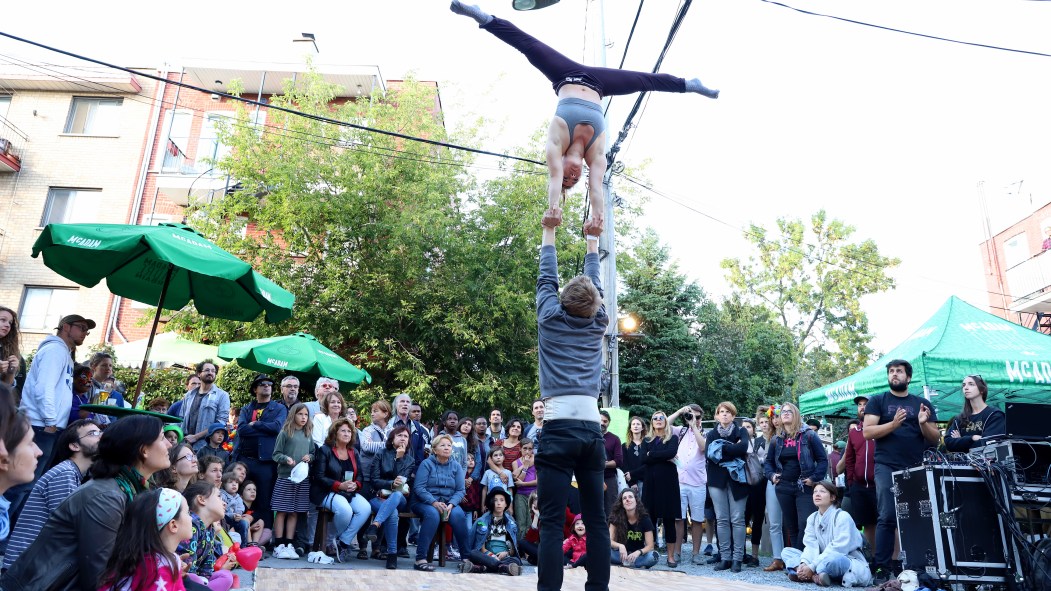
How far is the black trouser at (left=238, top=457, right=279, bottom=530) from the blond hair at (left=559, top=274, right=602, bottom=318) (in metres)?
4.72

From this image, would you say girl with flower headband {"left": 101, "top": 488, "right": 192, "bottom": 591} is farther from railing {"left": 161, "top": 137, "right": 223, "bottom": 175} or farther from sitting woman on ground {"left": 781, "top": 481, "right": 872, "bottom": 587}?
railing {"left": 161, "top": 137, "right": 223, "bottom": 175}

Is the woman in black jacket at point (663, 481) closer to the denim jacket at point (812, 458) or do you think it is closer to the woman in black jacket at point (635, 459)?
the woman in black jacket at point (635, 459)

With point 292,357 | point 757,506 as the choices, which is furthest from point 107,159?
point 757,506

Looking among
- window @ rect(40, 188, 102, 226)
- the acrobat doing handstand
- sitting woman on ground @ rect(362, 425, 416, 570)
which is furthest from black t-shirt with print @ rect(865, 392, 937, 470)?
window @ rect(40, 188, 102, 226)

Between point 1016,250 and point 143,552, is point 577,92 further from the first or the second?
point 1016,250

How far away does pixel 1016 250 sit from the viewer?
23844 millimetres

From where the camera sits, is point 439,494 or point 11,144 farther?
point 11,144

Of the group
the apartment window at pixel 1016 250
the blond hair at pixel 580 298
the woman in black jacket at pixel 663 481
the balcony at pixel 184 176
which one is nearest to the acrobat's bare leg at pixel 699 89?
the blond hair at pixel 580 298

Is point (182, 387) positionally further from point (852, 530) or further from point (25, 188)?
point (852, 530)

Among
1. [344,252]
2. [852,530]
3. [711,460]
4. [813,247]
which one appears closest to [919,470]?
[852,530]

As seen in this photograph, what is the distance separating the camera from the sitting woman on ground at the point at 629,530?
7523mm

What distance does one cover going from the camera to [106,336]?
17.5 metres

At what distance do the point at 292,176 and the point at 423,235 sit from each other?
285cm

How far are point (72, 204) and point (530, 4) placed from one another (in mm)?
17881
